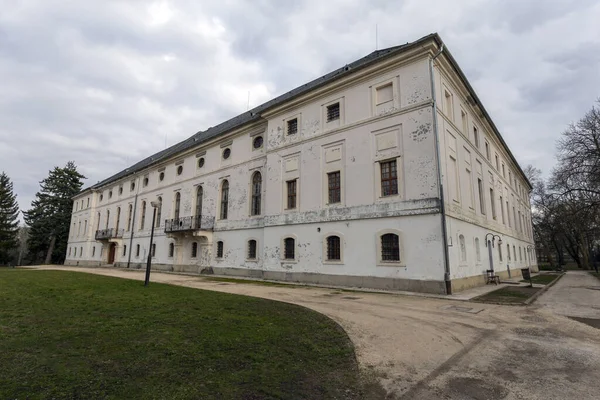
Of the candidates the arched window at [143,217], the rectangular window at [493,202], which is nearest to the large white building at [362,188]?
the rectangular window at [493,202]

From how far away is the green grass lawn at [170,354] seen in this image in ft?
11.3

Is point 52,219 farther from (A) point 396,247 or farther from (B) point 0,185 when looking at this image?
(A) point 396,247

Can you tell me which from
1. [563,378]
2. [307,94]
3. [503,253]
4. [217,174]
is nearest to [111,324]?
[563,378]

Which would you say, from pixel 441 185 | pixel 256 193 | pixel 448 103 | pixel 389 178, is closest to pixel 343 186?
pixel 389 178

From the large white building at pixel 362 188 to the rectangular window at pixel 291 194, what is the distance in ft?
0.23

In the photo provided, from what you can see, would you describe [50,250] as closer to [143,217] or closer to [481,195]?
[143,217]

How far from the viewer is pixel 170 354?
15.1 feet

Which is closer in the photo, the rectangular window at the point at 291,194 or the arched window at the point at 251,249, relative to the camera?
the rectangular window at the point at 291,194

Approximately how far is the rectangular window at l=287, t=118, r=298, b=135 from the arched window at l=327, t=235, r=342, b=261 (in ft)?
26.1

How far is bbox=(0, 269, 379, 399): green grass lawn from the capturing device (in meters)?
3.46

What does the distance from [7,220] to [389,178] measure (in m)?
59.3

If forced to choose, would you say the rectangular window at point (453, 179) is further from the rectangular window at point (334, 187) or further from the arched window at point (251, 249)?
the arched window at point (251, 249)

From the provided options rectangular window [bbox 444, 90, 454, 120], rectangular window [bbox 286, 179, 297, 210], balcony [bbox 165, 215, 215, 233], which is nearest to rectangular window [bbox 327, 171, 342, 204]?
rectangular window [bbox 286, 179, 297, 210]

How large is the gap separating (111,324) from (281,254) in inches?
569
